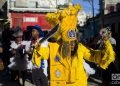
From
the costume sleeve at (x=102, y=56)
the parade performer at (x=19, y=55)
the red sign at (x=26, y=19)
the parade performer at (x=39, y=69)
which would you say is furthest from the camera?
the red sign at (x=26, y=19)

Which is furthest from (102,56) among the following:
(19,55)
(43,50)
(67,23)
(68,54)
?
(19,55)

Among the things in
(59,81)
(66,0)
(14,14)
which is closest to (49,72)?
(59,81)

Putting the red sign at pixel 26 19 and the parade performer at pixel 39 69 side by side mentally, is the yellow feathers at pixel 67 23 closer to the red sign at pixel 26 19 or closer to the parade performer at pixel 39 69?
the parade performer at pixel 39 69

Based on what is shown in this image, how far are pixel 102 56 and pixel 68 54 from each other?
0.47m

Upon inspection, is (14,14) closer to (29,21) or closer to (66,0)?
(29,21)

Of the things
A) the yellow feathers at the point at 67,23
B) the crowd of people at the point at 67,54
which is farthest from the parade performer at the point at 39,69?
the yellow feathers at the point at 67,23

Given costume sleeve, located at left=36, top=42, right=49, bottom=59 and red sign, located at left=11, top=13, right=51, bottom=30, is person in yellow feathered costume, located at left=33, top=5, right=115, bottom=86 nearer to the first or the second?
costume sleeve, located at left=36, top=42, right=49, bottom=59

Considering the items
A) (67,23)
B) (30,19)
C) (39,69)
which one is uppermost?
(67,23)

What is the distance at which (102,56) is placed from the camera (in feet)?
20.0

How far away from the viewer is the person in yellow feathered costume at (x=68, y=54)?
5988mm

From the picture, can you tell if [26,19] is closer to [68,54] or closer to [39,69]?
[39,69]

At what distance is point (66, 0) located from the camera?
38.8 meters

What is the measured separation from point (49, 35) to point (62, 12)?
0.35m

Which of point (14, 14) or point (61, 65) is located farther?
point (14, 14)
